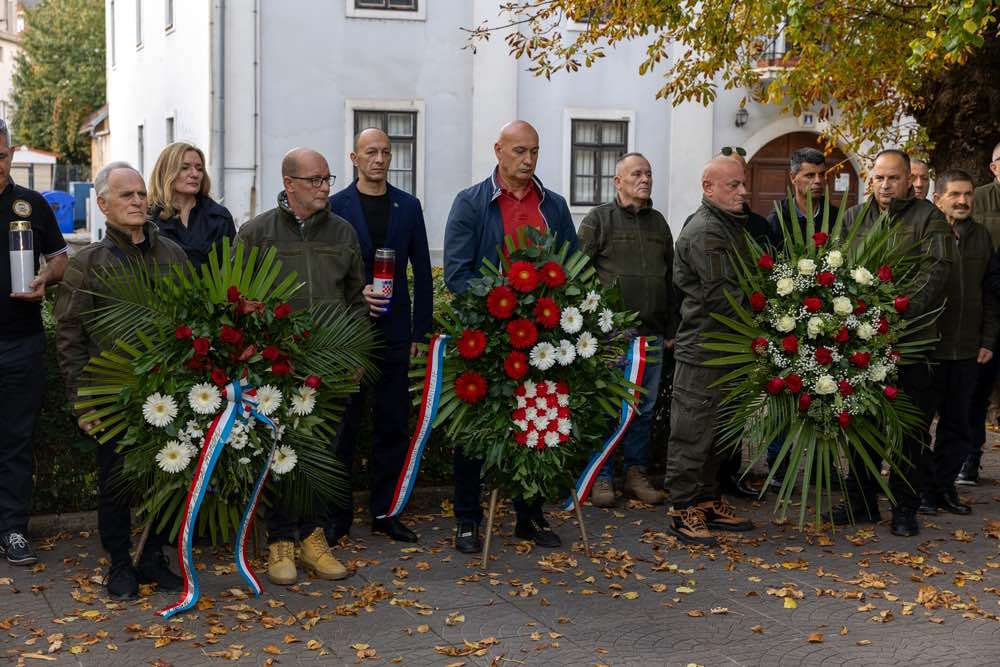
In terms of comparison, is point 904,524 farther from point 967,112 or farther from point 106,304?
point 967,112

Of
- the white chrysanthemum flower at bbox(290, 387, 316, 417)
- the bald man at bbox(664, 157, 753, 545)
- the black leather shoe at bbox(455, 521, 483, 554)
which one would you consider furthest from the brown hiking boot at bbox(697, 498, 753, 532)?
Answer: the white chrysanthemum flower at bbox(290, 387, 316, 417)

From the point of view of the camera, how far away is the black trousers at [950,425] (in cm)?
808

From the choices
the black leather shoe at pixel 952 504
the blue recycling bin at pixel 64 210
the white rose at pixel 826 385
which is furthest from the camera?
the blue recycling bin at pixel 64 210

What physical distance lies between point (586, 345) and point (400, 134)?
18237mm

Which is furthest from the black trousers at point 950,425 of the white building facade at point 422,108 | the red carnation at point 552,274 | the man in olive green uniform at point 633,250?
the white building facade at point 422,108

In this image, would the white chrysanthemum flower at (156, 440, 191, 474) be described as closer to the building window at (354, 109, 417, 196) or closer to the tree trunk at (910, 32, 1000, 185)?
the tree trunk at (910, 32, 1000, 185)

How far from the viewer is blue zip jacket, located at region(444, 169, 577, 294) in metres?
7.29

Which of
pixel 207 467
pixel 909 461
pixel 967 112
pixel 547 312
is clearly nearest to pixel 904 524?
pixel 909 461

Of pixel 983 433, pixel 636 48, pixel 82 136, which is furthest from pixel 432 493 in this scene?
pixel 82 136

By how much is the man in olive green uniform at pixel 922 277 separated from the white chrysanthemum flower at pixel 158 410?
3.95 metres

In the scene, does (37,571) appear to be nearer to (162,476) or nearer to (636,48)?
(162,476)

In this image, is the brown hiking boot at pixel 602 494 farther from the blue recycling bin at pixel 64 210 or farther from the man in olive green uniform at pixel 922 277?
the blue recycling bin at pixel 64 210

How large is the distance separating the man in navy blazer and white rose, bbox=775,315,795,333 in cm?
194

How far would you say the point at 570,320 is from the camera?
6719 mm
